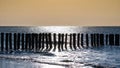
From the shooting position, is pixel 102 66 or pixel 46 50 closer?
pixel 102 66

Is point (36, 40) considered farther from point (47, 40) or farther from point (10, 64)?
point (10, 64)

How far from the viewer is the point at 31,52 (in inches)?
838

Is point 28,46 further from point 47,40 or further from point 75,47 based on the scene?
point 75,47

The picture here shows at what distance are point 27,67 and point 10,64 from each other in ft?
3.73

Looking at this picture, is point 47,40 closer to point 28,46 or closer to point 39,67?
point 28,46

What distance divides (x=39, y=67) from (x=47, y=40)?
8.42m

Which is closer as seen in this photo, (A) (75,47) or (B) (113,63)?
(B) (113,63)

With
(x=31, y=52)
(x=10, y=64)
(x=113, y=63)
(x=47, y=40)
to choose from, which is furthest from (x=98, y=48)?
(x=10, y=64)

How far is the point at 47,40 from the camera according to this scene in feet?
76.1

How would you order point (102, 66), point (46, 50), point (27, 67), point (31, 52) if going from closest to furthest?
point (27, 67) → point (102, 66) → point (31, 52) → point (46, 50)

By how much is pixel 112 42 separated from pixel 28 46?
219 inches

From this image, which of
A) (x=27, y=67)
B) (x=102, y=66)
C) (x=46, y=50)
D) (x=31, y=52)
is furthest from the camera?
(x=46, y=50)

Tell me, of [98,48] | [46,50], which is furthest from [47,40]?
[98,48]

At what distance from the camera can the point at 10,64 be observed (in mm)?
15469
